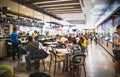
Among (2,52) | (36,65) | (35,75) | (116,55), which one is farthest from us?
(2,52)

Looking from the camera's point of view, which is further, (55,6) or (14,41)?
(55,6)

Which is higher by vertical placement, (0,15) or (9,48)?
(0,15)

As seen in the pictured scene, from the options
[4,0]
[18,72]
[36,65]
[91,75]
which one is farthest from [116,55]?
[4,0]

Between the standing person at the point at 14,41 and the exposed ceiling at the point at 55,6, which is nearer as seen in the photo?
the exposed ceiling at the point at 55,6

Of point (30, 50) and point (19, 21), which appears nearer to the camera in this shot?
point (30, 50)

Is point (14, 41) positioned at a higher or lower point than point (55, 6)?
lower

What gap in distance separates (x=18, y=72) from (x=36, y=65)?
37.0 inches

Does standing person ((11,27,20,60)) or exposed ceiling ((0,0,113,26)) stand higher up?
exposed ceiling ((0,0,113,26))

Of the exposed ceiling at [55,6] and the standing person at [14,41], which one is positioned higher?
the exposed ceiling at [55,6]

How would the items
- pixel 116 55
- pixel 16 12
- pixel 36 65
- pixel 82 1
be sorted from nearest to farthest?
pixel 116 55 < pixel 36 65 < pixel 82 1 < pixel 16 12

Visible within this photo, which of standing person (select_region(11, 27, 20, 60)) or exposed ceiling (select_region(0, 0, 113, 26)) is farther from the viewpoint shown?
standing person (select_region(11, 27, 20, 60))

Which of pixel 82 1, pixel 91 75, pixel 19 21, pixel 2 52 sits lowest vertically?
pixel 91 75

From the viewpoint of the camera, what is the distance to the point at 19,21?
10.3m

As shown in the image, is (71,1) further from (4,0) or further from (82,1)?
(4,0)
